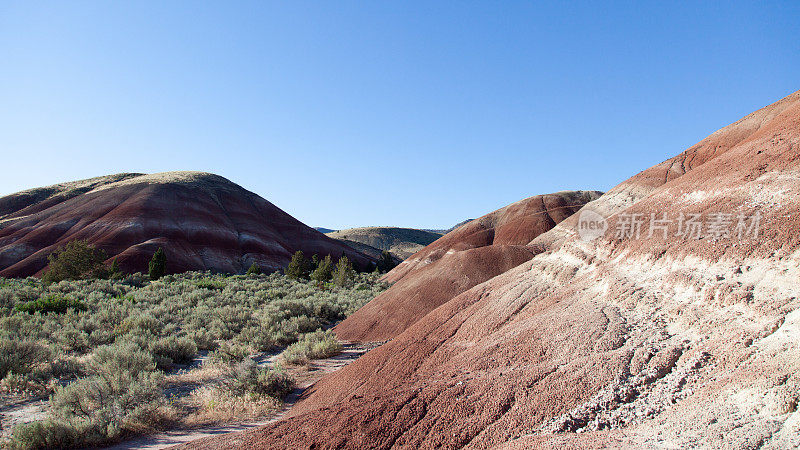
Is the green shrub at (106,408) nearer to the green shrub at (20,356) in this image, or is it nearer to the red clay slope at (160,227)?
the green shrub at (20,356)

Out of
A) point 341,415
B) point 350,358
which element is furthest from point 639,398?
point 350,358

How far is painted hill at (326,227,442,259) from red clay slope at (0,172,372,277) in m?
53.0

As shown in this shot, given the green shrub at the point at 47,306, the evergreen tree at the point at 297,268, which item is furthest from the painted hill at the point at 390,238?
the green shrub at the point at 47,306

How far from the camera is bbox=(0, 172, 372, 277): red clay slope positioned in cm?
5319

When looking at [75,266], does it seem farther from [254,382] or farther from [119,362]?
[254,382]

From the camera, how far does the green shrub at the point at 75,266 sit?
113 feet

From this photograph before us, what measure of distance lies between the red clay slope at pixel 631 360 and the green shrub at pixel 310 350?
11.6ft

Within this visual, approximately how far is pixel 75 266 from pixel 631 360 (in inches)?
1759

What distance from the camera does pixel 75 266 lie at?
3525 cm

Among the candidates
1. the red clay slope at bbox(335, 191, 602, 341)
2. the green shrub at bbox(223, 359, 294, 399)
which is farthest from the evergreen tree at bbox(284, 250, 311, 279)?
the green shrub at bbox(223, 359, 294, 399)

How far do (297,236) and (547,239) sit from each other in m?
64.7

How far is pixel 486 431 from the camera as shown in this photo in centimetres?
397

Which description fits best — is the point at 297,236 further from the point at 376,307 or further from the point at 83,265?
Answer: the point at 376,307

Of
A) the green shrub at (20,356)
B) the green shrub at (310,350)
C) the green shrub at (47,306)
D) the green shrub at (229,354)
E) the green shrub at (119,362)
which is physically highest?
the green shrub at (47,306)
